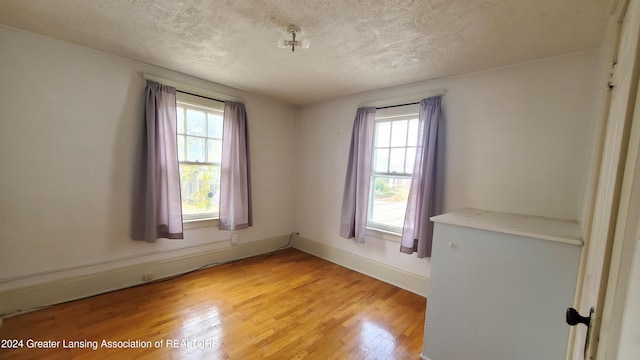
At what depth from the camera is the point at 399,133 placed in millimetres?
2998

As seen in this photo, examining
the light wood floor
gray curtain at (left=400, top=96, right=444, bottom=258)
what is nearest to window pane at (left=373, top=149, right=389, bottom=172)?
gray curtain at (left=400, top=96, right=444, bottom=258)

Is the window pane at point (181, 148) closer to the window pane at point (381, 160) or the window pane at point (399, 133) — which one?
the window pane at point (381, 160)

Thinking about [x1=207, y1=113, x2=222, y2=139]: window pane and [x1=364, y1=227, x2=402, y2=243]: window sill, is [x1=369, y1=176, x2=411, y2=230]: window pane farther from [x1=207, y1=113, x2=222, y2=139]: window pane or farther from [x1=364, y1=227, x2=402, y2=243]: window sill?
[x1=207, y1=113, x2=222, y2=139]: window pane

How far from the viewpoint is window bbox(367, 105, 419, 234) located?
2898 millimetres

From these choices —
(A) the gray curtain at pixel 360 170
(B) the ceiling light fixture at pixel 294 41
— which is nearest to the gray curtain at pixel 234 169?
(A) the gray curtain at pixel 360 170

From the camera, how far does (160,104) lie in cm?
262

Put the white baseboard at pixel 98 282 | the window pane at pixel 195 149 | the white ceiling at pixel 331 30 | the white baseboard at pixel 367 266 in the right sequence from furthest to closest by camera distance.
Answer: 1. the window pane at pixel 195 149
2. the white baseboard at pixel 367 266
3. the white baseboard at pixel 98 282
4. the white ceiling at pixel 331 30

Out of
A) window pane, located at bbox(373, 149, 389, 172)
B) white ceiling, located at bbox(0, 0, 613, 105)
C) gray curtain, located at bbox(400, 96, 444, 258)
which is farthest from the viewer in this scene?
window pane, located at bbox(373, 149, 389, 172)

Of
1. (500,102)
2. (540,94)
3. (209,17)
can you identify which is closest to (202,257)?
(209,17)

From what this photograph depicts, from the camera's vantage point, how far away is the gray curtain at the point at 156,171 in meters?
2.57

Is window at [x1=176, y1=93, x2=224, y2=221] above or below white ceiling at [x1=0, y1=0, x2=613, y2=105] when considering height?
below

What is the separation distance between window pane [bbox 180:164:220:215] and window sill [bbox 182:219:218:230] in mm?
120

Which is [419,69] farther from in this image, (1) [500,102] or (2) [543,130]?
(2) [543,130]

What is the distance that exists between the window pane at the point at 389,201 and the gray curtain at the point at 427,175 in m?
0.28
